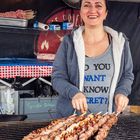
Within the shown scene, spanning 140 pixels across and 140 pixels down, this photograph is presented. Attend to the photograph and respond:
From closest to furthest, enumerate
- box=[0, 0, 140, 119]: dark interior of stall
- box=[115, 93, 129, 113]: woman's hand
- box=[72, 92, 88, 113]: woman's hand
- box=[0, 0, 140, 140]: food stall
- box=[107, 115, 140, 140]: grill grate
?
box=[72, 92, 88, 113]: woman's hand
box=[115, 93, 129, 113]: woman's hand
box=[107, 115, 140, 140]: grill grate
box=[0, 0, 140, 140]: food stall
box=[0, 0, 140, 119]: dark interior of stall

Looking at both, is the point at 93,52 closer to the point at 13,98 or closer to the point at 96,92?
the point at 96,92

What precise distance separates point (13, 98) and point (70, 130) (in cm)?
375

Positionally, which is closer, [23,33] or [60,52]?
[60,52]

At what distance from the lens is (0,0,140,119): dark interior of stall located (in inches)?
268

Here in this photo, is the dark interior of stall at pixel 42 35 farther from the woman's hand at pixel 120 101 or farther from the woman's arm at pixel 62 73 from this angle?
the woman's hand at pixel 120 101

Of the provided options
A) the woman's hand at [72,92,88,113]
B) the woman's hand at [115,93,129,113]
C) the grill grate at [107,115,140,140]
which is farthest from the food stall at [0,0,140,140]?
the woman's hand at [72,92,88,113]

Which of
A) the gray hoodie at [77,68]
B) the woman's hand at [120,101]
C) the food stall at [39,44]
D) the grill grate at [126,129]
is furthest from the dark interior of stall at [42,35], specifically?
the woman's hand at [120,101]

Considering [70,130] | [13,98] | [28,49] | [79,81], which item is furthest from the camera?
[28,49]

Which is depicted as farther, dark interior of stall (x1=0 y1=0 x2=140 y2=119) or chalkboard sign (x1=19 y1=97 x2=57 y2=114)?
dark interior of stall (x1=0 y1=0 x2=140 y2=119)

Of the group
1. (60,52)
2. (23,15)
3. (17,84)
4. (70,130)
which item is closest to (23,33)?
(23,15)

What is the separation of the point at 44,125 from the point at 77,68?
2.02ft

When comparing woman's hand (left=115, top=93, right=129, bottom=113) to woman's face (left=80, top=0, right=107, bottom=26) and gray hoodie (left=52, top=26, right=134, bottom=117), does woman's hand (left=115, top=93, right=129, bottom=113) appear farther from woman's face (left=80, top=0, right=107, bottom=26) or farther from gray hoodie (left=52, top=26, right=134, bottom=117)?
woman's face (left=80, top=0, right=107, bottom=26)

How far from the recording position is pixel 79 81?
3.32 m

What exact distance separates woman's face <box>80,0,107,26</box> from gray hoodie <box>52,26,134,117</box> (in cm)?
23
